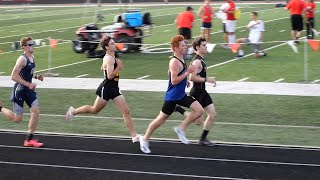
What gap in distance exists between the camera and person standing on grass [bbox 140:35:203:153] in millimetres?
11242

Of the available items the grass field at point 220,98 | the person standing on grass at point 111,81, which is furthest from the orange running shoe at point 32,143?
the grass field at point 220,98

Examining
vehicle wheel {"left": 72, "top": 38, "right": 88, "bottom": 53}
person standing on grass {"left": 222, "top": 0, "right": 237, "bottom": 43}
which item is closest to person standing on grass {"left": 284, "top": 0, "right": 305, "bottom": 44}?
person standing on grass {"left": 222, "top": 0, "right": 237, "bottom": 43}

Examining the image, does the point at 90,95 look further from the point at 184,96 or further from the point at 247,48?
the point at 247,48

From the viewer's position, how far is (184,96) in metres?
11.6

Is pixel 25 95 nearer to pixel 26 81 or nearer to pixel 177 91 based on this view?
pixel 26 81

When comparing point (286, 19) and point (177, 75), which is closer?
point (177, 75)

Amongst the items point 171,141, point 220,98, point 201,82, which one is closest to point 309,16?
point 220,98

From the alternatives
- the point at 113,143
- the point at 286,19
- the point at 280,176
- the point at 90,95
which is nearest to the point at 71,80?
the point at 90,95

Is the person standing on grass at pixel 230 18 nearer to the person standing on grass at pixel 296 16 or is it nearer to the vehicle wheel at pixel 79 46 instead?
the person standing on grass at pixel 296 16

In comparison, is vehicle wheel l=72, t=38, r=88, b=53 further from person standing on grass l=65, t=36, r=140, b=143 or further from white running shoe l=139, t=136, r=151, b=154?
white running shoe l=139, t=136, r=151, b=154

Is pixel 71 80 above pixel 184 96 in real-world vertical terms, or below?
below

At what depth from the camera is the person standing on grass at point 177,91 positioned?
Answer: 443 inches

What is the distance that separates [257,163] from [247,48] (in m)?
16.6

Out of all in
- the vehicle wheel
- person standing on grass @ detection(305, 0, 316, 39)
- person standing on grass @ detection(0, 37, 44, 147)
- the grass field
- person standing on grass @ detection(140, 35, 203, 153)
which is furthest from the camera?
person standing on grass @ detection(305, 0, 316, 39)
